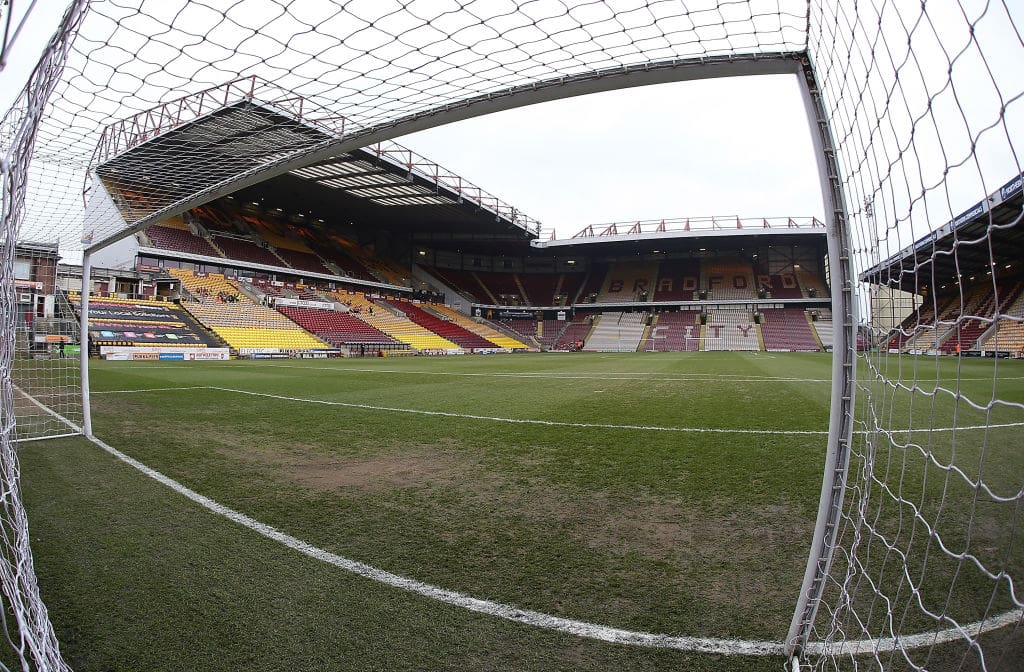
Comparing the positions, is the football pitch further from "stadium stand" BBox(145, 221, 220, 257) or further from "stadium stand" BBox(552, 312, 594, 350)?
"stadium stand" BBox(552, 312, 594, 350)

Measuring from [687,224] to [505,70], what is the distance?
41.0 m

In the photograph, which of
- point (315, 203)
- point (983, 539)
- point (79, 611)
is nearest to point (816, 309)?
point (315, 203)

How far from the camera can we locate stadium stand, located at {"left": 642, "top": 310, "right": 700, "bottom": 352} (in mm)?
40134

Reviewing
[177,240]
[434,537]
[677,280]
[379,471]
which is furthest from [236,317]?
[677,280]

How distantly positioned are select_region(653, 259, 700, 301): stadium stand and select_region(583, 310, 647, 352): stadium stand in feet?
8.85

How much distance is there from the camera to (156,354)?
21.4 meters

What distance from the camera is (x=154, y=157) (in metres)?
4.41

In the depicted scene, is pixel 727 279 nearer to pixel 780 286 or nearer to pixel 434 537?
pixel 780 286

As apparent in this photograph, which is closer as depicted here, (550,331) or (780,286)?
(780,286)

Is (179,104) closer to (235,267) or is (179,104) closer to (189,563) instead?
(189,563)

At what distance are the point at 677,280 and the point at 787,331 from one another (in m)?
10.3

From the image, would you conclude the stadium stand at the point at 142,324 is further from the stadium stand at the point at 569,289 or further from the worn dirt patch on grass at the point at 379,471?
the stadium stand at the point at 569,289

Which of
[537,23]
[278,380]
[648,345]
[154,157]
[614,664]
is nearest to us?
[614,664]

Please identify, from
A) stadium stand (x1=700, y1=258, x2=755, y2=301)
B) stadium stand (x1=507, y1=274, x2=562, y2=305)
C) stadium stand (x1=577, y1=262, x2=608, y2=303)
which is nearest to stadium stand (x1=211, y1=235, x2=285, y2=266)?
stadium stand (x1=507, y1=274, x2=562, y2=305)
